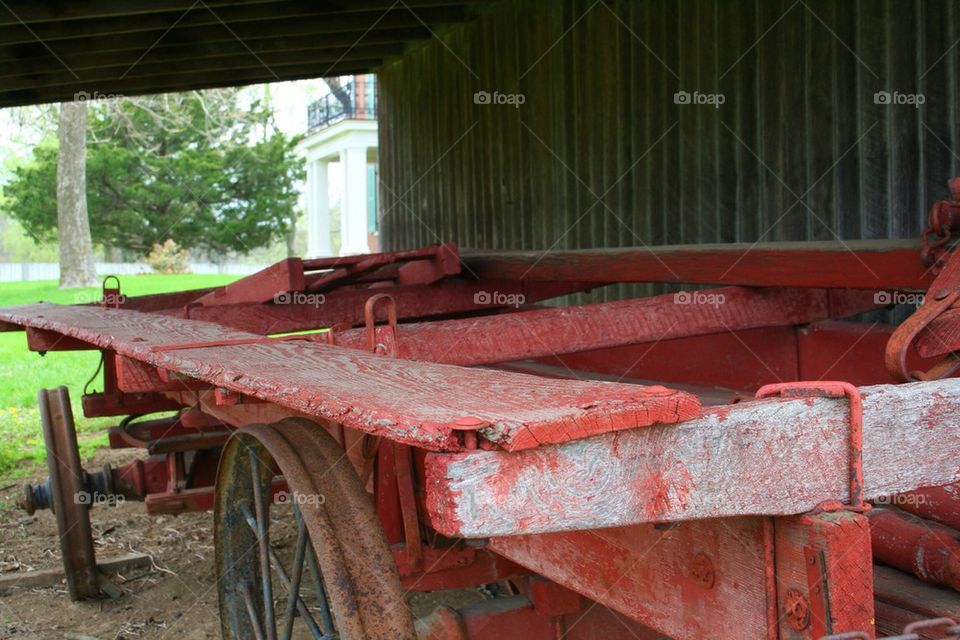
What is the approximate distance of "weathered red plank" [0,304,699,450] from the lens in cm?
106

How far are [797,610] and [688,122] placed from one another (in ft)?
13.6

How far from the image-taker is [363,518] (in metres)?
1.84

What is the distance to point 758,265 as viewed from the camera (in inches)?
117

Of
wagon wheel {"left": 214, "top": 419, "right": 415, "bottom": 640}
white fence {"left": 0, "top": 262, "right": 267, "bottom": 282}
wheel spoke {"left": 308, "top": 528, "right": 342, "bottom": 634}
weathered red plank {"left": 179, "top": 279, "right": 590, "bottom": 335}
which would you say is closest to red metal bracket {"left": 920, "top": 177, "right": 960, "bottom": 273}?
wagon wheel {"left": 214, "top": 419, "right": 415, "bottom": 640}

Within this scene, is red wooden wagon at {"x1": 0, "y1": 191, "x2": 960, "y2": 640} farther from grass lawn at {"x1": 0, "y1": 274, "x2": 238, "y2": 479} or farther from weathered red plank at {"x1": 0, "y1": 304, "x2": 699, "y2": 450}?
grass lawn at {"x1": 0, "y1": 274, "x2": 238, "y2": 479}

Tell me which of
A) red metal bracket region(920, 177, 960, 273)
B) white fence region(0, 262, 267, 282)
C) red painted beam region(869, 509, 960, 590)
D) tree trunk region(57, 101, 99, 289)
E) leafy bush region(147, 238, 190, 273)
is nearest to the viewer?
red painted beam region(869, 509, 960, 590)

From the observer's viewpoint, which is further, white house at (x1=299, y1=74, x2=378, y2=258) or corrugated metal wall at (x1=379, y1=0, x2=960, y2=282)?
white house at (x1=299, y1=74, x2=378, y2=258)

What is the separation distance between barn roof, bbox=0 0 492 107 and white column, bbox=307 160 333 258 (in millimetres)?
18440

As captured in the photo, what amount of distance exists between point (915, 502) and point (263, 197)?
2748cm

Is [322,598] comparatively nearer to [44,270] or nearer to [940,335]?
[940,335]

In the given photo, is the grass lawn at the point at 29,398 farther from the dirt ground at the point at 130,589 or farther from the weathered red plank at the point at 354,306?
the weathered red plank at the point at 354,306

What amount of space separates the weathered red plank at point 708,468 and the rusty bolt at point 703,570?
22 centimetres

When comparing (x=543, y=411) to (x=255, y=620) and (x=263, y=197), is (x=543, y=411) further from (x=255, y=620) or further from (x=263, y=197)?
(x=263, y=197)

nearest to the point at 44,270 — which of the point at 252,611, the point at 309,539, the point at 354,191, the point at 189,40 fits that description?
the point at 354,191
